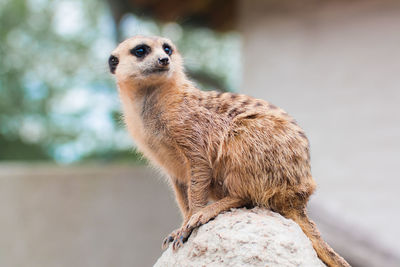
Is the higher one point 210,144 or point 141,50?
point 141,50

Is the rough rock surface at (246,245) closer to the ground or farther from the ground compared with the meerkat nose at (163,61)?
closer to the ground

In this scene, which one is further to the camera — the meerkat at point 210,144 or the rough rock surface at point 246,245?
the meerkat at point 210,144

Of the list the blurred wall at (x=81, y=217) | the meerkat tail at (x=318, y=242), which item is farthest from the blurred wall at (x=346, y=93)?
the meerkat tail at (x=318, y=242)

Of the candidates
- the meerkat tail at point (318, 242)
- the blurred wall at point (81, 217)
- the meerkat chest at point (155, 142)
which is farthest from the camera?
the blurred wall at point (81, 217)

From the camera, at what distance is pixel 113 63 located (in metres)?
2.56

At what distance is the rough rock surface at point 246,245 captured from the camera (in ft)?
5.96

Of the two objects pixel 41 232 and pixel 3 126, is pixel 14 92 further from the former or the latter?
pixel 41 232

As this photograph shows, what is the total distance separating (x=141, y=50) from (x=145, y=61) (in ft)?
0.31

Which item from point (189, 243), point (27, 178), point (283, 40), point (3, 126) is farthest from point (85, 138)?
point (189, 243)

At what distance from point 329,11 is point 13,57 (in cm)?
613

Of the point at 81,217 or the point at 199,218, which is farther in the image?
the point at 81,217

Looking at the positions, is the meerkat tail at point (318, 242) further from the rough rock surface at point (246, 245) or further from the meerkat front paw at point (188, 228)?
the meerkat front paw at point (188, 228)

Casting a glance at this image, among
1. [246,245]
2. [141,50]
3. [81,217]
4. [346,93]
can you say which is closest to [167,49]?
[141,50]

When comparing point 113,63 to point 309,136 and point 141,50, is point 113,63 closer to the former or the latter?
point 141,50
